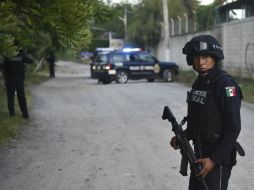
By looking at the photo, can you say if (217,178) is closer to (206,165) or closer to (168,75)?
(206,165)

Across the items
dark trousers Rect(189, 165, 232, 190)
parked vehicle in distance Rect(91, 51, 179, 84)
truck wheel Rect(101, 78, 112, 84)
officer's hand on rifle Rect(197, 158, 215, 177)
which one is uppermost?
officer's hand on rifle Rect(197, 158, 215, 177)

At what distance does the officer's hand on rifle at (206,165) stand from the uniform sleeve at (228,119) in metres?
0.02

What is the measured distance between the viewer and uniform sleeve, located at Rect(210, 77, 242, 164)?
12.7 feet

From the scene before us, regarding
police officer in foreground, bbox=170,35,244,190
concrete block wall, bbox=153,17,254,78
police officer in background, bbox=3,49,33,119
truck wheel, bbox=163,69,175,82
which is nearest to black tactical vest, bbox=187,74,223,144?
police officer in foreground, bbox=170,35,244,190

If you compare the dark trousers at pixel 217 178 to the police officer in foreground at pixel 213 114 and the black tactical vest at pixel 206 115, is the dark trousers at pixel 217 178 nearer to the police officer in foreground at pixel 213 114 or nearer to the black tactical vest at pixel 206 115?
the police officer in foreground at pixel 213 114

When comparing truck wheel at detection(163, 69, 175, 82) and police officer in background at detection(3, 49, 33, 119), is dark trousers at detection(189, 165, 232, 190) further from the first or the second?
truck wheel at detection(163, 69, 175, 82)

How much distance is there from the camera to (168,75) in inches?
1222

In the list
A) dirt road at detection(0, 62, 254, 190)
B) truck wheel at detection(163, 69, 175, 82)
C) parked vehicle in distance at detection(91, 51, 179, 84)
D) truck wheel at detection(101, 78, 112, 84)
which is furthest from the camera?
truck wheel at detection(163, 69, 175, 82)

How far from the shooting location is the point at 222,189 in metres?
4.06

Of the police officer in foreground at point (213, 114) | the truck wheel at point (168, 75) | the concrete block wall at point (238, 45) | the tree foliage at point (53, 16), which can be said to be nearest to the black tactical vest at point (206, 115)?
the police officer in foreground at point (213, 114)

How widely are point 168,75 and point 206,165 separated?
89.3 ft

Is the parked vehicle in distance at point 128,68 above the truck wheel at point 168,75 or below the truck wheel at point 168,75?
above

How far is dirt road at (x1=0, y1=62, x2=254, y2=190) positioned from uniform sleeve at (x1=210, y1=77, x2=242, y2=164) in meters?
2.79

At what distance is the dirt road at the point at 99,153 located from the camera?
22.9ft
